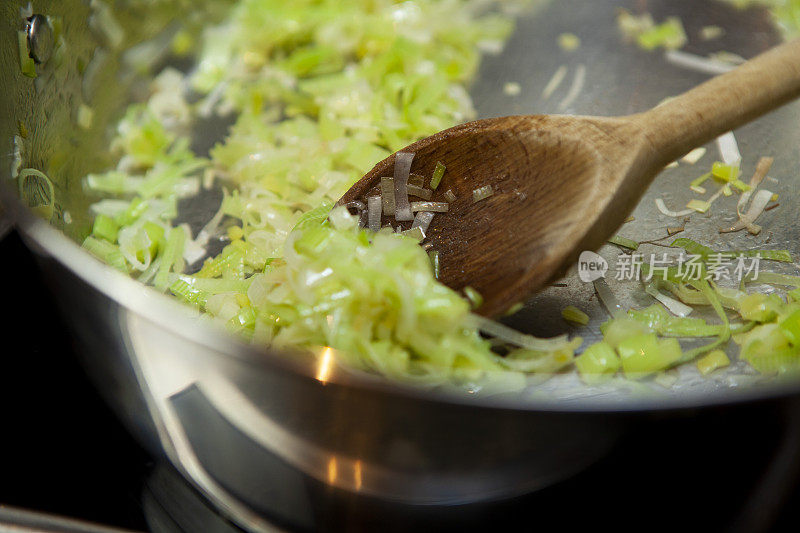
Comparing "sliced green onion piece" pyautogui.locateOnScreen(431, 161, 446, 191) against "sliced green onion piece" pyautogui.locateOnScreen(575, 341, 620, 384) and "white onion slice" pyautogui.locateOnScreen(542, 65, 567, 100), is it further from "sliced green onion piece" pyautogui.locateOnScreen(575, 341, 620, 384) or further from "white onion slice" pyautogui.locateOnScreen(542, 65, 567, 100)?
"white onion slice" pyautogui.locateOnScreen(542, 65, 567, 100)

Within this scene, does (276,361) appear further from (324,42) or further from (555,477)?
(324,42)

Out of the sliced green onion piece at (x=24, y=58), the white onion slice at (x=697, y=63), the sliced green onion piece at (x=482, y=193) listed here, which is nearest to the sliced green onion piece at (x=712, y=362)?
the sliced green onion piece at (x=482, y=193)

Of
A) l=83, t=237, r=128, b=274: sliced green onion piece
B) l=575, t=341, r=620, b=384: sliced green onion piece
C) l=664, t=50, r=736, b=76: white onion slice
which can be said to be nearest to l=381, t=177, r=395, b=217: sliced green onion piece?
l=575, t=341, r=620, b=384: sliced green onion piece

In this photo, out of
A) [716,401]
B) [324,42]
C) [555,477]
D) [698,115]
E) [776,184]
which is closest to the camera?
[716,401]

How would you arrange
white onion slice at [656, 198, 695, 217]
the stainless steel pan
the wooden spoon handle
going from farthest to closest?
1. white onion slice at [656, 198, 695, 217]
2. the wooden spoon handle
3. the stainless steel pan

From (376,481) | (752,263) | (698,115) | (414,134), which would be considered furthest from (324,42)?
(376,481)

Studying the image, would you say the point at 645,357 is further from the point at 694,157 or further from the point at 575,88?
the point at 575,88
